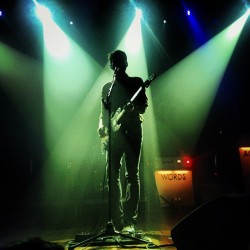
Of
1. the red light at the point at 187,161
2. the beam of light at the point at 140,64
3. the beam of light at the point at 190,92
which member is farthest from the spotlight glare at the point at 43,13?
the red light at the point at 187,161

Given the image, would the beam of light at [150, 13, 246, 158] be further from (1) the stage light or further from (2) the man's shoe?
(2) the man's shoe

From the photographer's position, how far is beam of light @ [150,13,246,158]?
282 inches

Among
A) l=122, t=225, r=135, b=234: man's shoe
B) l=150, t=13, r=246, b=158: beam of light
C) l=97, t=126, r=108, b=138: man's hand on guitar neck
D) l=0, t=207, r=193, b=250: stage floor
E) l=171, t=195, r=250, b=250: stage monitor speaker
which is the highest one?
l=150, t=13, r=246, b=158: beam of light

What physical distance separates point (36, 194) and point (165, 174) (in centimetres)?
303

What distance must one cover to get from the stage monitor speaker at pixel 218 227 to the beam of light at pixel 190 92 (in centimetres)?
536

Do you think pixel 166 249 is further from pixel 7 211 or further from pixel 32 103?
pixel 32 103

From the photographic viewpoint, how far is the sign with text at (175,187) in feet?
19.5

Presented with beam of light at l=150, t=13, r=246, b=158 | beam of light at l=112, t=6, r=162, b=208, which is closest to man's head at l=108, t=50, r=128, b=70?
beam of light at l=112, t=6, r=162, b=208

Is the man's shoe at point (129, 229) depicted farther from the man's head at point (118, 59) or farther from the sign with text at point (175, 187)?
the sign with text at point (175, 187)

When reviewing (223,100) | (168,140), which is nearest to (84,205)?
(168,140)

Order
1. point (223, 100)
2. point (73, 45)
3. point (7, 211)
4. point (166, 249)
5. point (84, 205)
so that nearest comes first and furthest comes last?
point (166, 249) → point (84, 205) → point (7, 211) → point (73, 45) → point (223, 100)

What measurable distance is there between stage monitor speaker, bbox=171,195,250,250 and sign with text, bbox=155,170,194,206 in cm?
432

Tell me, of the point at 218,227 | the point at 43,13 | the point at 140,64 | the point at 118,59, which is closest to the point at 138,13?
the point at 140,64

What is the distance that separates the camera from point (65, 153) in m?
6.37
